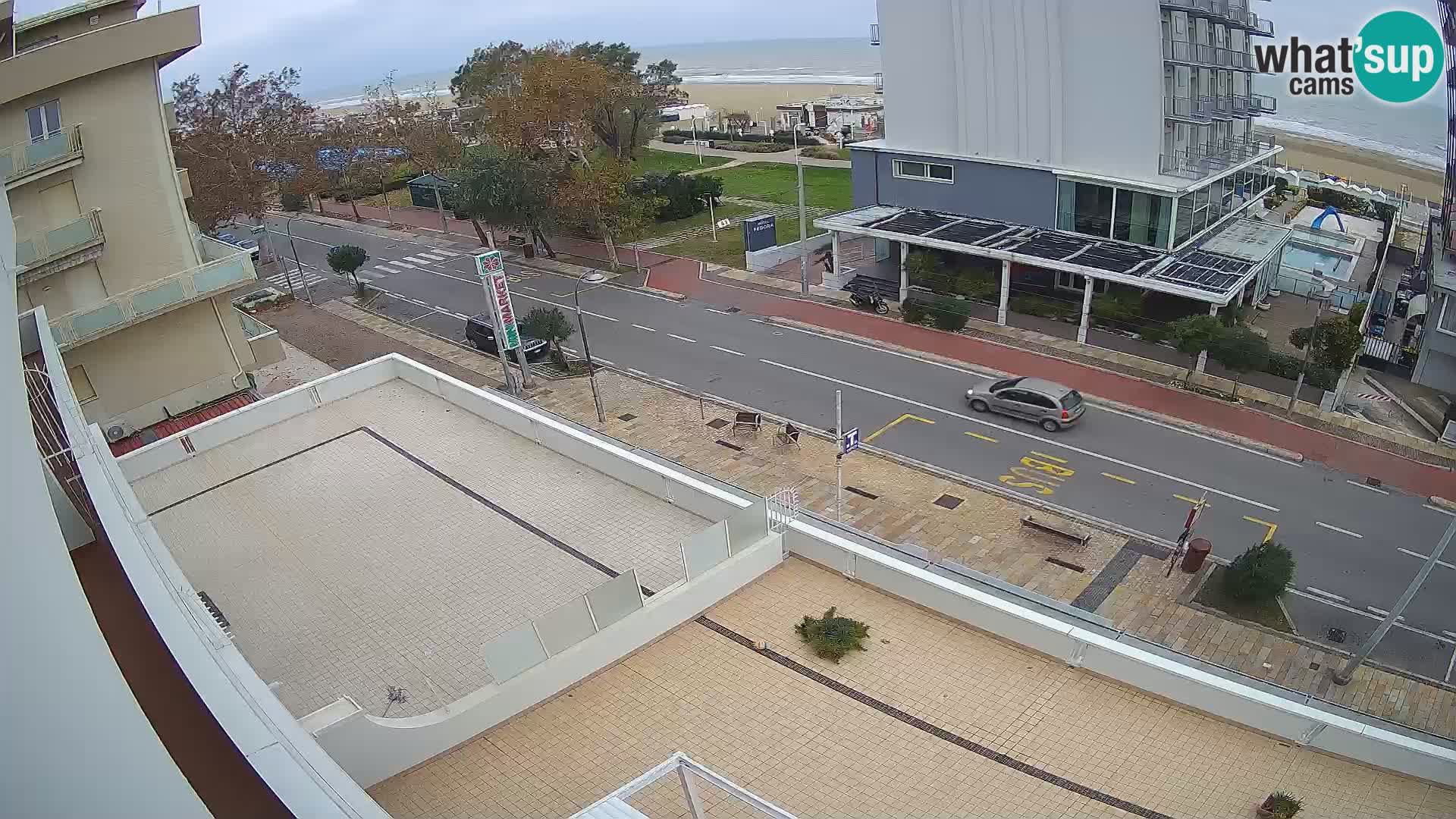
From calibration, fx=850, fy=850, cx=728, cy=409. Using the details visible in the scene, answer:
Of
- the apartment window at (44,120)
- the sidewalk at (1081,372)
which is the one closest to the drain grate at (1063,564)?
the sidewalk at (1081,372)

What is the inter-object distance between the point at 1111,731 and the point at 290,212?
214ft

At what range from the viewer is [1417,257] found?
36781mm

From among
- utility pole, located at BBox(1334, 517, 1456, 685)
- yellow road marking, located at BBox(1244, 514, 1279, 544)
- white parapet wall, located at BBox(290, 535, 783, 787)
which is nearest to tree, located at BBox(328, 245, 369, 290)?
white parapet wall, located at BBox(290, 535, 783, 787)

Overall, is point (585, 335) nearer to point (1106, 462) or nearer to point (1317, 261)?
point (1106, 462)

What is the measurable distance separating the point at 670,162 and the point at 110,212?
2006 inches

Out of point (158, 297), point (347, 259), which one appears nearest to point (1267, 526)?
point (158, 297)

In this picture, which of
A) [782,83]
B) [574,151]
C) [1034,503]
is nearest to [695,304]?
[574,151]

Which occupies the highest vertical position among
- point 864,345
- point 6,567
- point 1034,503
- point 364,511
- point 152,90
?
point 152,90

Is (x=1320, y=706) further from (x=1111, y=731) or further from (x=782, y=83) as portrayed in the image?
(x=782, y=83)

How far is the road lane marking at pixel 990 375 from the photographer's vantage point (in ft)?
77.5

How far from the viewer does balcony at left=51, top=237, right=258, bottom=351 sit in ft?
69.0

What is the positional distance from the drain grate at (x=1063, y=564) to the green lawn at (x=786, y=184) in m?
32.9

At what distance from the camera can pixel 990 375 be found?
28.8 meters

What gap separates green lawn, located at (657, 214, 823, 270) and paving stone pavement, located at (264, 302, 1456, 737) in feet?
46.0
